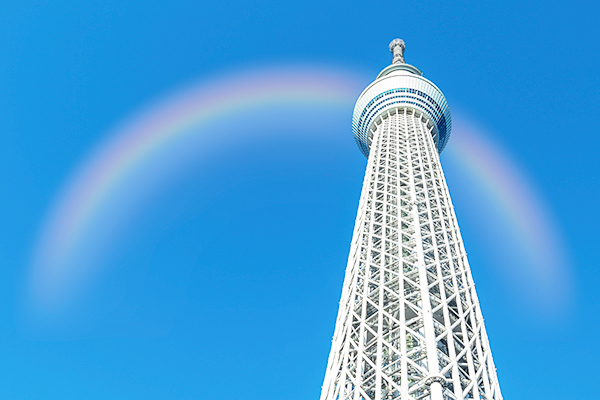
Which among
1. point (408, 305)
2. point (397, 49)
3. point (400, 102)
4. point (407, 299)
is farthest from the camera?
point (397, 49)

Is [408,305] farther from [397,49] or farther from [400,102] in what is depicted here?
[397,49]

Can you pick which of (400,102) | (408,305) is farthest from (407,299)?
(400,102)

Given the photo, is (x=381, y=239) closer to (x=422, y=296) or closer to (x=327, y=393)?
(x=422, y=296)

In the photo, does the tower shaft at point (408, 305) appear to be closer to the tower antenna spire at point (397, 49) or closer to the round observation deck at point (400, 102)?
the round observation deck at point (400, 102)

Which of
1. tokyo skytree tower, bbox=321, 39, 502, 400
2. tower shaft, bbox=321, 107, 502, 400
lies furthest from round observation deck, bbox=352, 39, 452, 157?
tower shaft, bbox=321, 107, 502, 400

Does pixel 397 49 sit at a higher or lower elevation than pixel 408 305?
higher

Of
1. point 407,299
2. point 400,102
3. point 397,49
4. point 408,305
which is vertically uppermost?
point 397,49

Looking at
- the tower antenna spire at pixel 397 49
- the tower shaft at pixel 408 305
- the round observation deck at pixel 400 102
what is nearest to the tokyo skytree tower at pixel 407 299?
the tower shaft at pixel 408 305
